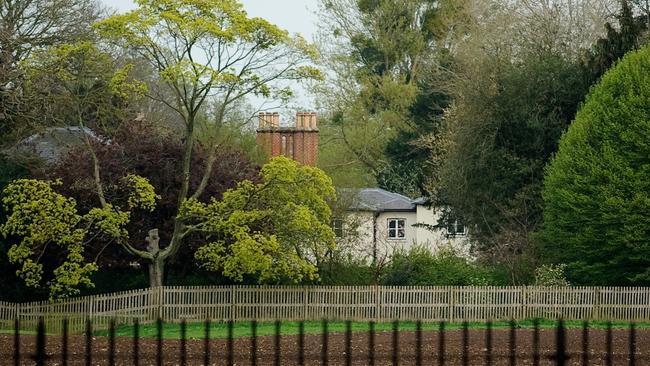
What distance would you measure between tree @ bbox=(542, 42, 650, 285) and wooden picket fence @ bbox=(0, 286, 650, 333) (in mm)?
1817

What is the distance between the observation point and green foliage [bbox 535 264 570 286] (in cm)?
4081

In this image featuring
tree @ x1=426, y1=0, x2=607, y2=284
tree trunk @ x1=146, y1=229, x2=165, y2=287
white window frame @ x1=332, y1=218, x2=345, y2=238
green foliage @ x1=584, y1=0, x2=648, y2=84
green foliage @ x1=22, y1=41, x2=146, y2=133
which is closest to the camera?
green foliage @ x1=22, y1=41, x2=146, y2=133

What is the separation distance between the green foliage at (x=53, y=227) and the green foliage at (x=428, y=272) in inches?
363

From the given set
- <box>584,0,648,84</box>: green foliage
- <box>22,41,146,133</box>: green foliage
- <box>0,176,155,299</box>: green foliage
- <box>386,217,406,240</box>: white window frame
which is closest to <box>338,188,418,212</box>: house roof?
<box>386,217,406,240</box>: white window frame

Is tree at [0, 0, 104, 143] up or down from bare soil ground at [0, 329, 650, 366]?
up

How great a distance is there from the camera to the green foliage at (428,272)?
41.6m

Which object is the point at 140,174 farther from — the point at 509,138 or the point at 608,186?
the point at 509,138

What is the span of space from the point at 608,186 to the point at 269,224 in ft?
38.2

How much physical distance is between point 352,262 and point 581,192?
8510 mm

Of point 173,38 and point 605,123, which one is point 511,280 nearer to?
point 605,123

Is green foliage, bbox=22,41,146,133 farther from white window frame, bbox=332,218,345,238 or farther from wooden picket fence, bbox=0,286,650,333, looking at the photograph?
white window frame, bbox=332,218,345,238

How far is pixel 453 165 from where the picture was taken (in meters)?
51.2

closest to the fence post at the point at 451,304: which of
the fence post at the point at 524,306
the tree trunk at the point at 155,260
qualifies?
the fence post at the point at 524,306

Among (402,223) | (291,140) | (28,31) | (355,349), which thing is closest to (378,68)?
(402,223)
